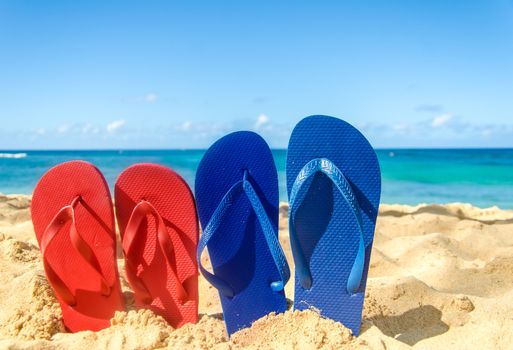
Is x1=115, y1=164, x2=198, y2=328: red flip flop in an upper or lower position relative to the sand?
upper

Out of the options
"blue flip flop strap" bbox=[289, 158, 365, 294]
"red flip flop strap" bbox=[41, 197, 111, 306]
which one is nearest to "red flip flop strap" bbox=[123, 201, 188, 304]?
"red flip flop strap" bbox=[41, 197, 111, 306]

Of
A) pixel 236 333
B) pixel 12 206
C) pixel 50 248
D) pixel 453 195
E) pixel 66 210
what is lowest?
pixel 453 195

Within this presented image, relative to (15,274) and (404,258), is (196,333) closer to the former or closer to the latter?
(15,274)

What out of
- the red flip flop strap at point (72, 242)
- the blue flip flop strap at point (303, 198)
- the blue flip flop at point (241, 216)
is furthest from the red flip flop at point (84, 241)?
the blue flip flop strap at point (303, 198)

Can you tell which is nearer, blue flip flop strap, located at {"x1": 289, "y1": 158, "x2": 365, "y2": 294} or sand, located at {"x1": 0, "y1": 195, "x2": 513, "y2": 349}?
sand, located at {"x1": 0, "y1": 195, "x2": 513, "y2": 349}

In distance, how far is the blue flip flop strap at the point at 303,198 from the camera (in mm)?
1673

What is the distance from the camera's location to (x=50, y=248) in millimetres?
1929

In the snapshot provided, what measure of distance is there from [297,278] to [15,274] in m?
1.31

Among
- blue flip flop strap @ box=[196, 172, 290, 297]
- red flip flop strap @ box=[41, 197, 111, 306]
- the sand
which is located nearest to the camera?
the sand

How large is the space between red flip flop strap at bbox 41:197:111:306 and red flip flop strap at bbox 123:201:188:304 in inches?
4.6

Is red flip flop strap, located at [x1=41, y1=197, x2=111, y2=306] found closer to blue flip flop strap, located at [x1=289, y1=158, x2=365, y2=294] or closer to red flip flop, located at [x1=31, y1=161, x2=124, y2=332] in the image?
red flip flop, located at [x1=31, y1=161, x2=124, y2=332]

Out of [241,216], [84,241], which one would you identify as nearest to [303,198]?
[241,216]

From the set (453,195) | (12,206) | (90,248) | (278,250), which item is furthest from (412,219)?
(453,195)

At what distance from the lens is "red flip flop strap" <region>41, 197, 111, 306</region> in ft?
5.81
